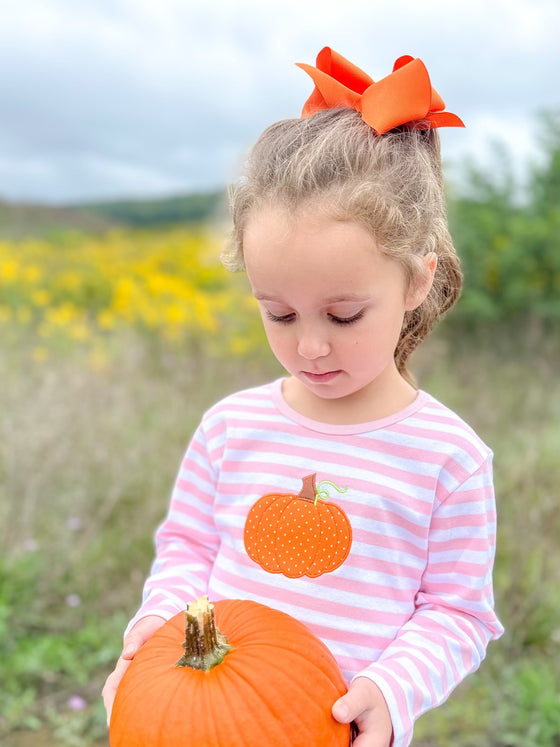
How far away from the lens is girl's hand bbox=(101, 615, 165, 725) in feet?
4.73

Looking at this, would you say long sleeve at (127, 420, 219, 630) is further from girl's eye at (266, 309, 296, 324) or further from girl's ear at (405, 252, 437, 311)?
girl's ear at (405, 252, 437, 311)

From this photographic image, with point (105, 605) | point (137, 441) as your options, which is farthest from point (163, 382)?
point (105, 605)

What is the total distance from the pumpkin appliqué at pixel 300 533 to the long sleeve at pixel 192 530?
0.52ft

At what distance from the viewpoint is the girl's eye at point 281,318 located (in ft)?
4.52

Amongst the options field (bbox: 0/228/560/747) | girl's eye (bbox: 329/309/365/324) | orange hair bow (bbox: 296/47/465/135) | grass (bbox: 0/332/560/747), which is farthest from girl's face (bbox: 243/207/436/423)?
grass (bbox: 0/332/560/747)

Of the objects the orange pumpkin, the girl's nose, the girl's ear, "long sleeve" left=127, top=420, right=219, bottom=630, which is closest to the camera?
the orange pumpkin

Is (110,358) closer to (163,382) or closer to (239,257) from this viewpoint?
(163,382)

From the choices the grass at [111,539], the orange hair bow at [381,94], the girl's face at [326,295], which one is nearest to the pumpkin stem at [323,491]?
the girl's face at [326,295]

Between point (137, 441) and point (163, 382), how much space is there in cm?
123

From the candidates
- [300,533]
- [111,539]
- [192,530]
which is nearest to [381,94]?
[300,533]

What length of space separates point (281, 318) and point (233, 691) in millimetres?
611

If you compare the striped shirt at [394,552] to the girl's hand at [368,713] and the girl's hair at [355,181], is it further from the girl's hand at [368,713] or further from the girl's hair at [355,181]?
the girl's hair at [355,181]

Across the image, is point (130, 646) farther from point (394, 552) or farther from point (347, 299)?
point (347, 299)

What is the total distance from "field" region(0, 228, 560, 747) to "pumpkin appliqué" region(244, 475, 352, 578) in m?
0.81
